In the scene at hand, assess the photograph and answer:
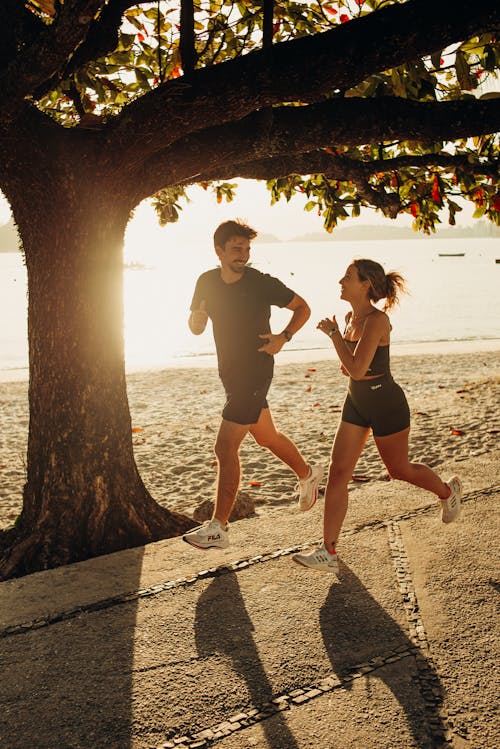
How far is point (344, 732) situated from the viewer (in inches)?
115

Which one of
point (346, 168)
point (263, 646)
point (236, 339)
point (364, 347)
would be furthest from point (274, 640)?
point (346, 168)

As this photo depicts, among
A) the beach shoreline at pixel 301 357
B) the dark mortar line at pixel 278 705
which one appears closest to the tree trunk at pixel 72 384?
the dark mortar line at pixel 278 705

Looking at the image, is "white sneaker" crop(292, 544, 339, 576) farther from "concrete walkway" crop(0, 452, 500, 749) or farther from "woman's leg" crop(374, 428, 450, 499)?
"woman's leg" crop(374, 428, 450, 499)

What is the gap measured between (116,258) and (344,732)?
11.6ft

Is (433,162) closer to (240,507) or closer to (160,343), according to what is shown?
(240,507)

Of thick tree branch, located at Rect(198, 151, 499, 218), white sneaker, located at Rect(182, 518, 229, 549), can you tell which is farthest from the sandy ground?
thick tree branch, located at Rect(198, 151, 499, 218)

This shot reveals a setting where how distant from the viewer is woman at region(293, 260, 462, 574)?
4477 mm

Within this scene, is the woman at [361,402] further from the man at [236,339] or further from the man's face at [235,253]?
the man's face at [235,253]

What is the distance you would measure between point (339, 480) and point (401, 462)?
46 centimetres

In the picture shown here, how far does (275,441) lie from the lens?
534 centimetres

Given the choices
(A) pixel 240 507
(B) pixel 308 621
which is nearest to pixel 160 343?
(A) pixel 240 507

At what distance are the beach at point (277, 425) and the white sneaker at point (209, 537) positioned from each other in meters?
1.22

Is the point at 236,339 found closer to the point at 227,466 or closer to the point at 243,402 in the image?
the point at 243,402

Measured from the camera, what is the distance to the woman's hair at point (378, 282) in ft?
14.8
